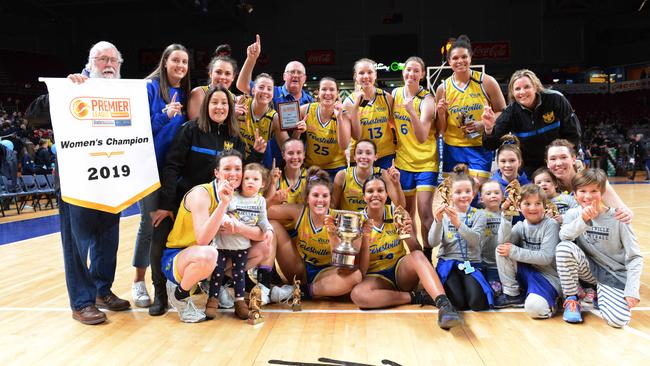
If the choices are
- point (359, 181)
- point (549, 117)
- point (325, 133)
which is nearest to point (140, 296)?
point (359, 181)

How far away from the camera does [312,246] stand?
3.77 metres

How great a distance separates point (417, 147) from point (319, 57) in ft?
51.4

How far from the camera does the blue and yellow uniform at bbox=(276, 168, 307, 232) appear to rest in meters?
3.99

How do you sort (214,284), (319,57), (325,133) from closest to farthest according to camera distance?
(214,284) < (325,133) < (319,57)

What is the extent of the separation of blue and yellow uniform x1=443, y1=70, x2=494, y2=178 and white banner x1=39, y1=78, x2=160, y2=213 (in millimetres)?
2532

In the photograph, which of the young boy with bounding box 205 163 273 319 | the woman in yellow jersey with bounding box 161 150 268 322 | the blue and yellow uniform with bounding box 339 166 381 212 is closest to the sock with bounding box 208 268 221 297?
the young boy with bounding box 205 163 273 319

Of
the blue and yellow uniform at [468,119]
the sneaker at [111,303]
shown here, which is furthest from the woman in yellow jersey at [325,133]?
the sneaker at [111,303]

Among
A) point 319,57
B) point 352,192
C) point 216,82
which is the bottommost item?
point 352,192

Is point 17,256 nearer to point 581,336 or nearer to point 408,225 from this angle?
point 408,225

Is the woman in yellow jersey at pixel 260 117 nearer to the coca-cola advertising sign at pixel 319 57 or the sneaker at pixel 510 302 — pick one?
the sneaker at pixel 510 302

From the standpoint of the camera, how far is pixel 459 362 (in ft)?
8.15

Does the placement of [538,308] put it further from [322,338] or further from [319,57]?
[319,57]

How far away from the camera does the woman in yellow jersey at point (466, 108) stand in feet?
14.0

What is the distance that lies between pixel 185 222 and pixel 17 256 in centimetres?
354
